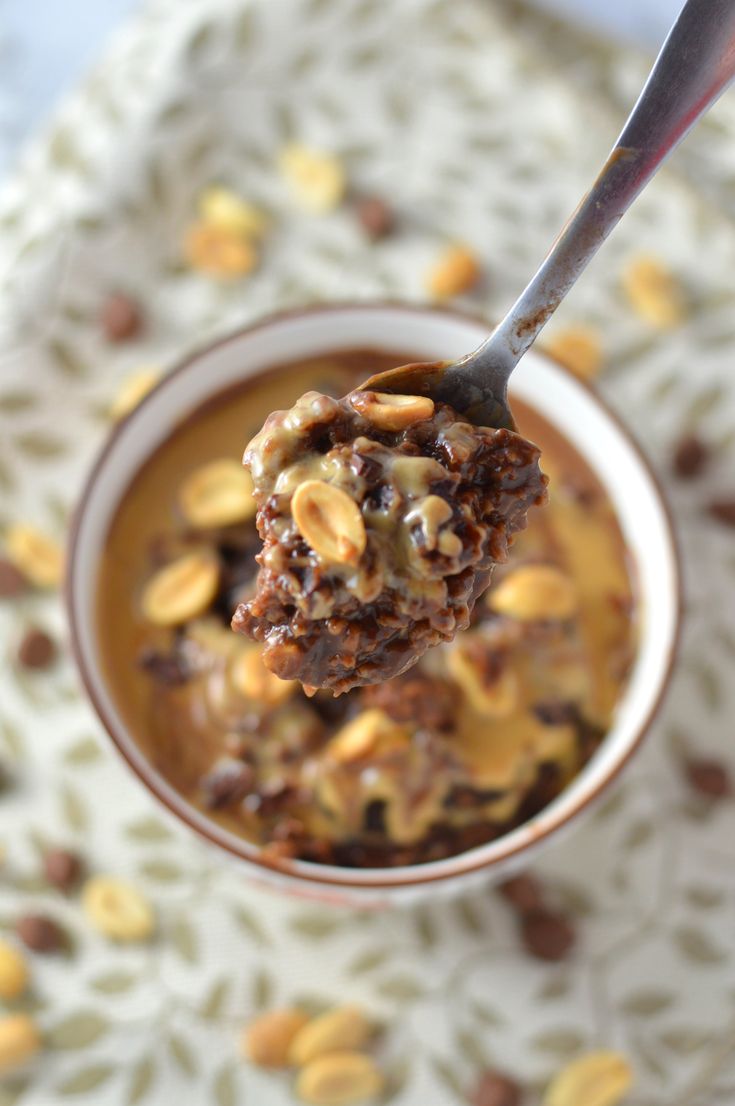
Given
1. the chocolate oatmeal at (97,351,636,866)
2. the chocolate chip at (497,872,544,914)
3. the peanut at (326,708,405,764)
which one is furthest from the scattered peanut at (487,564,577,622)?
the chocolate chip at (497,872,544,914)

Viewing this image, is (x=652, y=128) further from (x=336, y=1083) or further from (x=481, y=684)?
(x=336, y=1083)

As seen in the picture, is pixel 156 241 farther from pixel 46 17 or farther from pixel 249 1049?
pixel 249 1049

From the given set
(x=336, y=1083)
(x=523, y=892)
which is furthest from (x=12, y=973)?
(x=523, y=892)

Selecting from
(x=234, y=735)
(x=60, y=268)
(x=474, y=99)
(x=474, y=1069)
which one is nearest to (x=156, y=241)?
(x=60, y=268)

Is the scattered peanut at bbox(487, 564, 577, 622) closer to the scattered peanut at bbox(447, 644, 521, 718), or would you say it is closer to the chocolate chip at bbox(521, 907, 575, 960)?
the scattered peanut at bbox(447, 644, 521, 718)

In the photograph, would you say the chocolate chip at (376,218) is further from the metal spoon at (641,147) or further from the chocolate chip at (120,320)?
the metal spoon at (641,147)

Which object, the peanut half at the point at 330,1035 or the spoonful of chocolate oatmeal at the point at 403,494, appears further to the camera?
the peanut half at the point at 330,1035

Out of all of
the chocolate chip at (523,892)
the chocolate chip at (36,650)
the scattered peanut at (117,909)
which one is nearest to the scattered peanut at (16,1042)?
the scattered peanut at (117,909)
